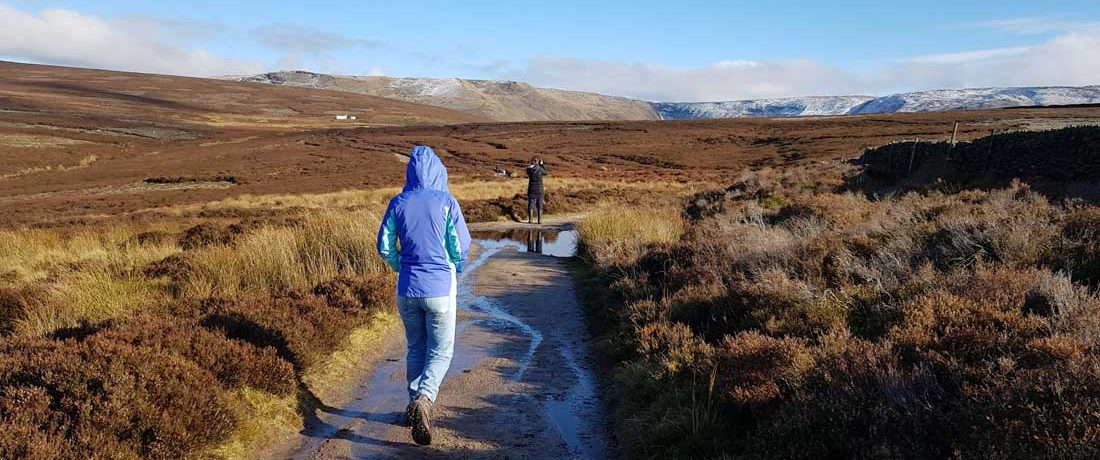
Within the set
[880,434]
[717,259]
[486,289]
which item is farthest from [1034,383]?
[486,289]

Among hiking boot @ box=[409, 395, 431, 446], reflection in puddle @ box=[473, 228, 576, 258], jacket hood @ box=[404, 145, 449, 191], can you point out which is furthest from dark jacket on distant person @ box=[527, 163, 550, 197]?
hiking boot @ box=[409, 395, 431, 446]

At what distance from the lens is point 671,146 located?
7319cm

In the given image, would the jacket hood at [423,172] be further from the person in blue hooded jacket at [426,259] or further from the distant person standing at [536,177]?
the distant person standing at [536,177]

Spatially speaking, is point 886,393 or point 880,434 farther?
point 886,393

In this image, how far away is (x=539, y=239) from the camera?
17969 millimetres

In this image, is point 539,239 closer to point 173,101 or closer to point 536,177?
point 536,177

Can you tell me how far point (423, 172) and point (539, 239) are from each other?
13.0 metres

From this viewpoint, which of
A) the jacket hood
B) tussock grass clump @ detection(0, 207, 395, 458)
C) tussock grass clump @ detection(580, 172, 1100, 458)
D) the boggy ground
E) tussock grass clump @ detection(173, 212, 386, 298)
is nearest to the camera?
tussock grass clump @ detection(580, 172, 1100, 458)

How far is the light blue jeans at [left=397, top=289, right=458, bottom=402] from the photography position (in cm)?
500

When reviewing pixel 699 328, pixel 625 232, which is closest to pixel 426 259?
pixel 699 328

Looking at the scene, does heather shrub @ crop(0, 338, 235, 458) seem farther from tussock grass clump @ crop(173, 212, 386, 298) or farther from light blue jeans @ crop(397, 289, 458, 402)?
tussock grass clump @ crop(173, 212, 386, 298)

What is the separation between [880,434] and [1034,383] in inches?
33.6

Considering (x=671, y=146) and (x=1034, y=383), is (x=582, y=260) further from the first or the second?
(x=671, y=146)

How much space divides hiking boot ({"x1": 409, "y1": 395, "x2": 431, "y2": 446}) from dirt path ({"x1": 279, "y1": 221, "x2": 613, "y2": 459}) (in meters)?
0.09
